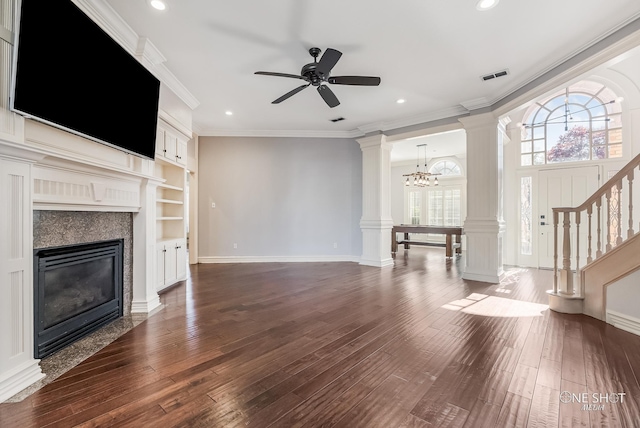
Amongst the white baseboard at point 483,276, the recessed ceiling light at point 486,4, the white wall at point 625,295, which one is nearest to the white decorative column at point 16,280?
the recessed ceiling light at point 486,4

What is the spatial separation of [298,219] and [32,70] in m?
5.03

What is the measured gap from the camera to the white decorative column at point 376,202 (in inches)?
234

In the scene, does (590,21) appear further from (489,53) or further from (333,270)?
(333,270)

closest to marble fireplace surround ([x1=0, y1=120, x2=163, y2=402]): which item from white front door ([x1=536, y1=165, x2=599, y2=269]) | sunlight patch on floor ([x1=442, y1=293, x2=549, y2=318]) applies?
sunlight patch on floor ([x1=442, y1=293, x2=549, y2=318])

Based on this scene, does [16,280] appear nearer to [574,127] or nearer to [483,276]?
[483,276]

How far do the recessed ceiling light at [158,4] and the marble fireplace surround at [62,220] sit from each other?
1374mm

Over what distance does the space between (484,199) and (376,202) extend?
2.07 metres

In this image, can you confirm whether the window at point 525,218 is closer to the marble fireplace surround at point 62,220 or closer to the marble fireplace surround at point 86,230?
the marble fireplace surround at point 62,220

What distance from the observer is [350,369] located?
1.95 meters

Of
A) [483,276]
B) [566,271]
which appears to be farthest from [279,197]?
[566,271]

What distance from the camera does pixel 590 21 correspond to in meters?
2.73

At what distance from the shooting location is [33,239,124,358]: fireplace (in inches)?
82.1

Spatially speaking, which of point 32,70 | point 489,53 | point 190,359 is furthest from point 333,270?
point 32,70

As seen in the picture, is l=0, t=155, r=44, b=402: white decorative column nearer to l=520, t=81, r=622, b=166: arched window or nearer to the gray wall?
the gray wall
